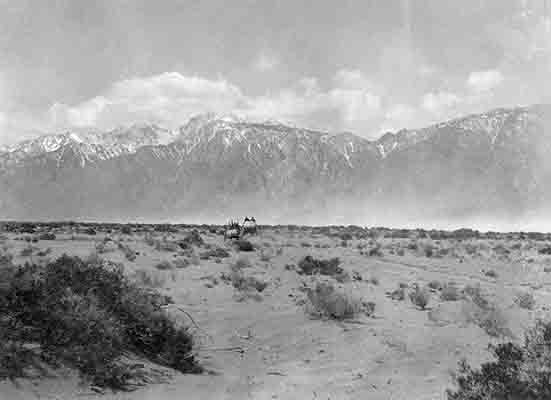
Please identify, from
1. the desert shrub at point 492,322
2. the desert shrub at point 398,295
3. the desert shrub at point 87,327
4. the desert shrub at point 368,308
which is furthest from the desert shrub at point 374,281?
the desert shrub at point 87,327

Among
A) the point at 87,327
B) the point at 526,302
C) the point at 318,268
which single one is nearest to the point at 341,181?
the point at 318,268

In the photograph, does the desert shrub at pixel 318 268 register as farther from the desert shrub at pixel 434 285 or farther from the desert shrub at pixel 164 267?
the desert shrub at pixel 164 267

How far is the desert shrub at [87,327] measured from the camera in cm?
614

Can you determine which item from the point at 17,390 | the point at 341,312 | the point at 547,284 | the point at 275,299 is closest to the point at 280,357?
the point at 341,312

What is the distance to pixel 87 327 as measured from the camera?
257 inches

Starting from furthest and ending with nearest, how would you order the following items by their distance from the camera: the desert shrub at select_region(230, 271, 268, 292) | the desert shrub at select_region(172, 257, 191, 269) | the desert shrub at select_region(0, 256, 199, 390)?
the desert shrub at select_region(172, 257, 191, 269), the desert shrub at select_region(230, 271, 268, 292), the desert shrub at select_region(0, 256, 199, 390)

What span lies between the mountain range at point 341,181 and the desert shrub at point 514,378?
12984 cm

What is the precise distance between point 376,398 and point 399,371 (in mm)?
1102

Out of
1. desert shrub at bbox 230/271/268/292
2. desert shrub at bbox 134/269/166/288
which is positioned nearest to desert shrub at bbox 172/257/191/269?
desert shrub at bbox 230/271/268/292

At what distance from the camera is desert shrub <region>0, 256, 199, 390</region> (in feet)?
20.2

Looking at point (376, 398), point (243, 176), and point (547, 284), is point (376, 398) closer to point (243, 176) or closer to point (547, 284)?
point (547, 284)

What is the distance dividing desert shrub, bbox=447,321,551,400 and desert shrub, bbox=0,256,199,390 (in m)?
3.91

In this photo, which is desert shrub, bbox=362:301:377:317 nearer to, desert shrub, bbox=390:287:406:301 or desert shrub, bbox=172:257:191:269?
desert shrub, bbox=390:287:406:301

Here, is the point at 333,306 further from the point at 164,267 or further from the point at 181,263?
the point at 181,263
